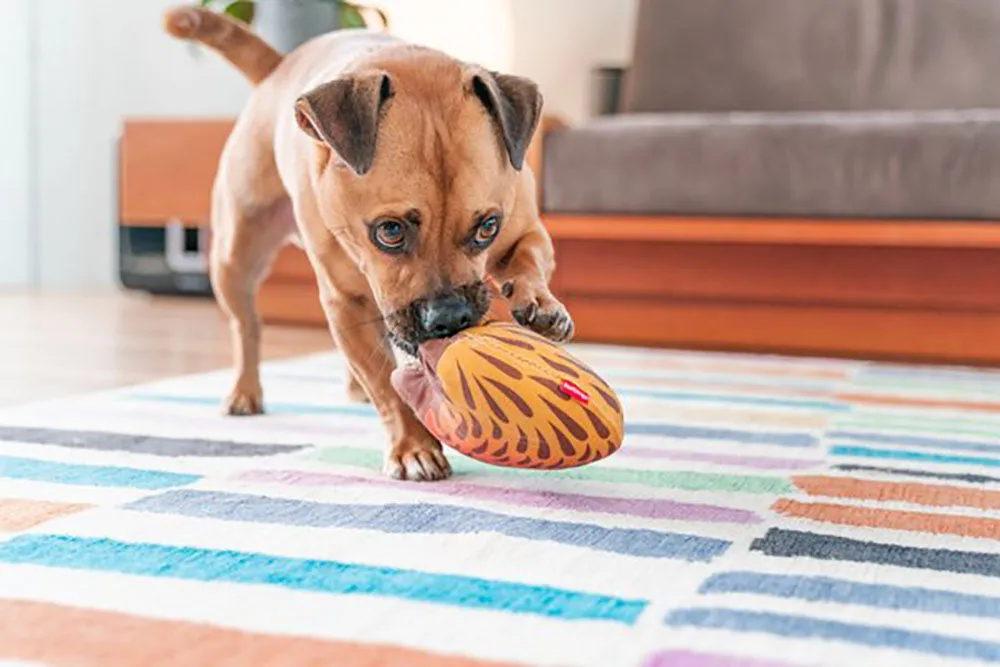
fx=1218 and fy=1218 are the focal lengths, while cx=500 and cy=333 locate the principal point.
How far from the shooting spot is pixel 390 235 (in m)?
1.47

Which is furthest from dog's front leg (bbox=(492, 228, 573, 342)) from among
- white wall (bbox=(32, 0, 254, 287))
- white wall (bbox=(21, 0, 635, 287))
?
white wall (bbox=(32, 0, 254, 287))

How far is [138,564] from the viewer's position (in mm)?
1139

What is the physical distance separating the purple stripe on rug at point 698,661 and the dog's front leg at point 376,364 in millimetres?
700

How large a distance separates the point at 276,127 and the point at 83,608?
1023mm

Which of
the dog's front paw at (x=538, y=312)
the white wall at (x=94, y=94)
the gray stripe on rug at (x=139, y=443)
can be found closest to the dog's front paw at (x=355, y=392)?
the gray stripe on rug at (x=139, y=443)

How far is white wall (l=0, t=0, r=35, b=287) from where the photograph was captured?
16.3 ft

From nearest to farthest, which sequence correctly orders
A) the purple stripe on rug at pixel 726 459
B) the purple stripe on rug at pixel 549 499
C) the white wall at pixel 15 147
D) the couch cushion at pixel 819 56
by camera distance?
the purple stripe on rug at pixel 549 499 → the purple stripe on rug at pixel 726 459 → the couch cushion at pixel 819 56 → the white wall at pixel 15 147

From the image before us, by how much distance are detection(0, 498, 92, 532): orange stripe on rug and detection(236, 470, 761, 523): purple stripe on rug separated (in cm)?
24

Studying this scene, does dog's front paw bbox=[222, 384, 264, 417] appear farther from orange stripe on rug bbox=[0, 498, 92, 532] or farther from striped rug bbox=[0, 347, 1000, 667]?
orange stripe on rug bbox=[0, 498, 92, 532]

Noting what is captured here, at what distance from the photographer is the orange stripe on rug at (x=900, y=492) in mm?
1482

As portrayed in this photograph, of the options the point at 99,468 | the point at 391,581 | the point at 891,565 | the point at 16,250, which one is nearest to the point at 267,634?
the point at 391,581

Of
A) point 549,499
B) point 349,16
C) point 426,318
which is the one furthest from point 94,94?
point 549,499

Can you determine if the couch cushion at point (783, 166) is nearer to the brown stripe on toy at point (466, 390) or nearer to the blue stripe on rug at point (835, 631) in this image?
the brown stripe on toy at point (466, 390)

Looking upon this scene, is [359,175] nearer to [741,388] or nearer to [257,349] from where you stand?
[257,349]
